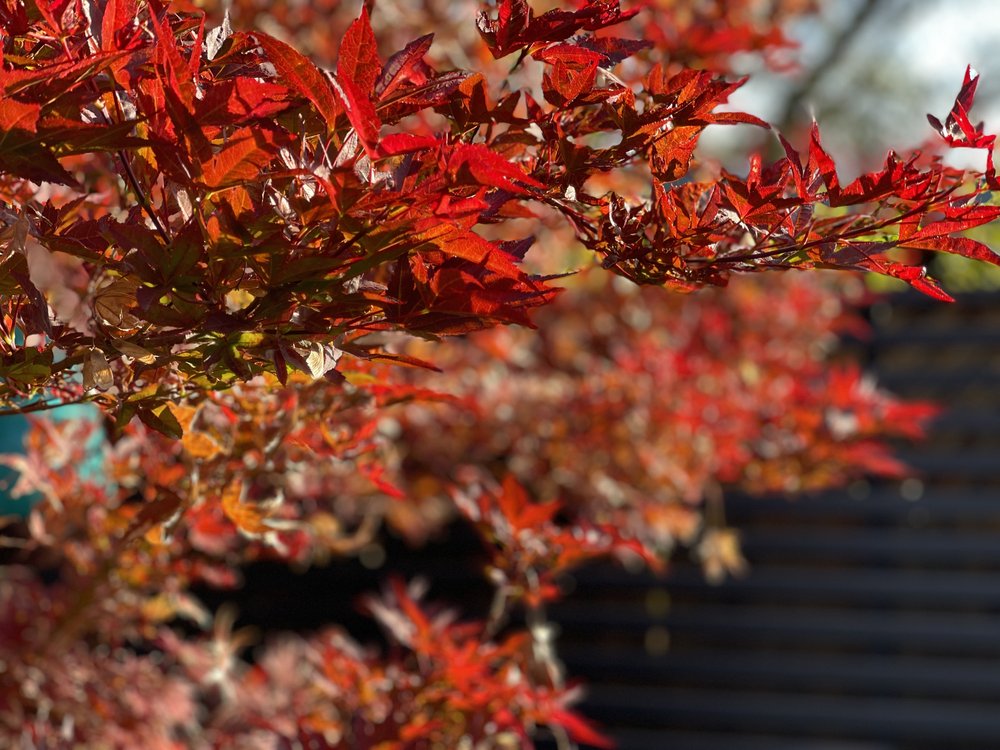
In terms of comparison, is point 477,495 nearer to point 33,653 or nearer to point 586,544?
point 586,544

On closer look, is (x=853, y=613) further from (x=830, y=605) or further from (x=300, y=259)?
(x=300, y=259)

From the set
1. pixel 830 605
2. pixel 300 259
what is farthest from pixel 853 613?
pixel 300 259

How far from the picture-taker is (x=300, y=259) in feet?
2.09

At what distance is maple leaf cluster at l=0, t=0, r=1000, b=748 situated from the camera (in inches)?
24.4

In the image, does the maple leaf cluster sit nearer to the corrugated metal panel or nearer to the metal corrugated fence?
the metal corrugated fence

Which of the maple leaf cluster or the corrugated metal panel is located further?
the corrugated metal panel

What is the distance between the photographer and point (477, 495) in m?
1.26

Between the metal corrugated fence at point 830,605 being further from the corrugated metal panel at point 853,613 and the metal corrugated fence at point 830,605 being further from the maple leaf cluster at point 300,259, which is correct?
the maple leaf cluster at point 300,259

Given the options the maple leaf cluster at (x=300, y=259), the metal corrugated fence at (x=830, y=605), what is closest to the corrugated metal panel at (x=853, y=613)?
the metal corrugated fence at (x=830, y=605)

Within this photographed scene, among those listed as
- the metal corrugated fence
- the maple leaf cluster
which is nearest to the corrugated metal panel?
the metal corrugated fence

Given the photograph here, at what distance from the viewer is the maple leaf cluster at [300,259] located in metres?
0.62

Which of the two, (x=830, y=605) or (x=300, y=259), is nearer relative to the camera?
(x=300, y=259)

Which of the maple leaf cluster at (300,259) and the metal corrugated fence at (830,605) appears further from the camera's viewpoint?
the metal corrugated fence at (830,605)

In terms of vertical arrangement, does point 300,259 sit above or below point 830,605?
below
